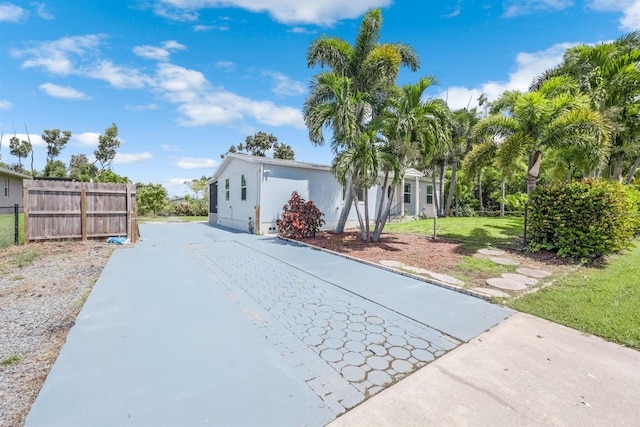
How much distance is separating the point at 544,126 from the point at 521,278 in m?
5.18

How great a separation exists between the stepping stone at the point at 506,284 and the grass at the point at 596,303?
330 millimetres

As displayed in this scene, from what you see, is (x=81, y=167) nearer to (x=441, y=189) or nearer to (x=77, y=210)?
(x=77, y=210)

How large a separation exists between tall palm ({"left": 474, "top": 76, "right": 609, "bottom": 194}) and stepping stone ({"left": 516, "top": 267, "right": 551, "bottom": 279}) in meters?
3.32

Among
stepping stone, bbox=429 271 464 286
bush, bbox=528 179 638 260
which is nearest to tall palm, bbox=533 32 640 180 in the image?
bush, bbox=528 179 638 260

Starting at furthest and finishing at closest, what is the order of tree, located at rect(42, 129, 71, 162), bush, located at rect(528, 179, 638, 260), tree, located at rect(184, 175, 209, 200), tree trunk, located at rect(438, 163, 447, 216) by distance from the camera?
1. tree, located at rect(42, 129, 71, 162)
2. tree, located at rect(184, 175, 209, 200)
3. tree trunk, located at rect(438, 163, 447, 216)
4. bush, located at rect(528, 179, 638, 260)

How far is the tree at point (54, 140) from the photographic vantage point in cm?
3522

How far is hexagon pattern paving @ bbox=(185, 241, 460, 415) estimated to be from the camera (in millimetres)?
2693

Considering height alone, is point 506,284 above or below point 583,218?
below

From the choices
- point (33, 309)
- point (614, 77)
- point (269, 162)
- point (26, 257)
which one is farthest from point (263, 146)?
point (33, 309)

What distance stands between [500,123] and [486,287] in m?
5.89

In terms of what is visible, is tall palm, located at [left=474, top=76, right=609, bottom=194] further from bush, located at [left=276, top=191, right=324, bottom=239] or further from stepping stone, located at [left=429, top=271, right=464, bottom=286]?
bush, located at [left=276, top=191, right=324, bottom=239]

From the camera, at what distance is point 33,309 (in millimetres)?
4191

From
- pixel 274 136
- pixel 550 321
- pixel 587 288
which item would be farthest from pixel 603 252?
pixel 274 136

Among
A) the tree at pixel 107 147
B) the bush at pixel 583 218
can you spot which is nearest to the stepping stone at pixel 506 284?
the bush at pixel 583 218
